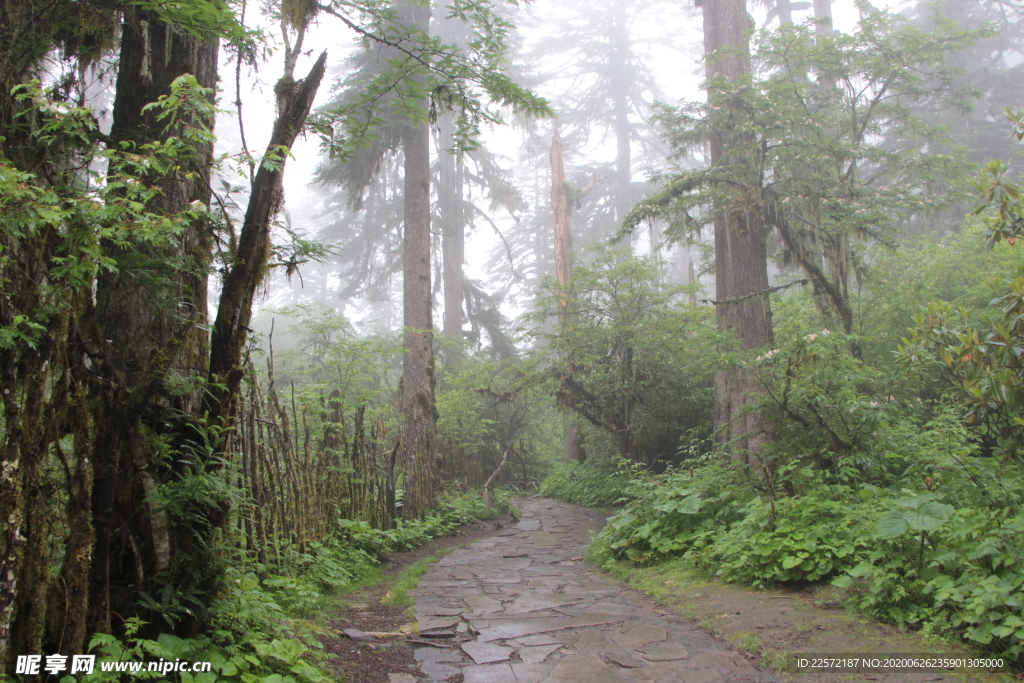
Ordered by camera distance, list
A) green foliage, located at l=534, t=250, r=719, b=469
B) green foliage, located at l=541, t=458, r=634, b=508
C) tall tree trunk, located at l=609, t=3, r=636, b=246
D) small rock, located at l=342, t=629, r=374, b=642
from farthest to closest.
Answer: tall tree trunk, located at l=609, t=3, r=636, b=246
green foliage, located at l=541, t=458, r=634, b=508
green foliage, located at l=534, t=250, r=719, b=469
small rock, located at l=342, t=629, r=374, b=642

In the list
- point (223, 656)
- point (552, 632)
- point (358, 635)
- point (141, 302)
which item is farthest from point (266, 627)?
point (552, 632)

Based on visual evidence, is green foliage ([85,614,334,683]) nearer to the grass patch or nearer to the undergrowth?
the undergrowth

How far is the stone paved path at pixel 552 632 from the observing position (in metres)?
3.39

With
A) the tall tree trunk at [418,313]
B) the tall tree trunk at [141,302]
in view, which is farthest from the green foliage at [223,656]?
the tall tree trunk at [418,313]

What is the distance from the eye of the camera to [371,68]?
14.4 m

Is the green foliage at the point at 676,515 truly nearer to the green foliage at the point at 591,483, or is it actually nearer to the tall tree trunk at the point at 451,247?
the green foliage at the point at 591,483

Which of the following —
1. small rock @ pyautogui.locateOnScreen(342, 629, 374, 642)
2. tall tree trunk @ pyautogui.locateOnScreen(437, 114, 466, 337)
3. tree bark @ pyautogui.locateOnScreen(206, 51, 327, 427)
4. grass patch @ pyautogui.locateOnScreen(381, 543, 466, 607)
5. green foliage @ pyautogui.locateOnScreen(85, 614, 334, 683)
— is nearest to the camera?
green foliage @ pyautogui.locateOnScreen(85, 614, 334, 683)

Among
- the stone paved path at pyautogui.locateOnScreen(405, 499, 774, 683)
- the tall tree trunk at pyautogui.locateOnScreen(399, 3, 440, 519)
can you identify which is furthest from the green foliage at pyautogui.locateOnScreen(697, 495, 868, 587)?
the tall tree trunk at pyautogui.locateOnScreen(399, 3, 440, 519)

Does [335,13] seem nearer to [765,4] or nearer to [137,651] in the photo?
[137,651]

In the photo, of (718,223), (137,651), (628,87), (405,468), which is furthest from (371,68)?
(628,87)

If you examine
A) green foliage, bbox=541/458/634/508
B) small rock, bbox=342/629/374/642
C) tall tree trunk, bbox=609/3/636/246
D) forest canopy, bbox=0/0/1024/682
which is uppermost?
tall tree trunk, bbox=609/3/636/246

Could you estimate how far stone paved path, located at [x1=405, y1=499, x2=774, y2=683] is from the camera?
3.39m

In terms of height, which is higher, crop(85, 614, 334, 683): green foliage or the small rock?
crop(85, 614, 334, 683): green foliage

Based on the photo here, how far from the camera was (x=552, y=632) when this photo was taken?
165 inches
